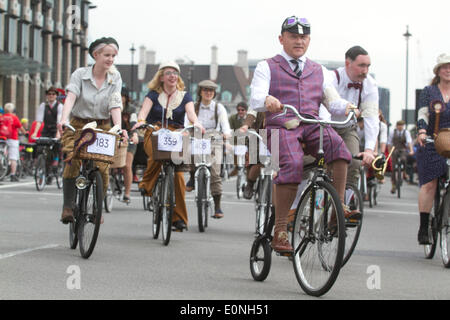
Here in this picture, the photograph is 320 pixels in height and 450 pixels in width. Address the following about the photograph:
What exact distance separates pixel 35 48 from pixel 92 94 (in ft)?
162

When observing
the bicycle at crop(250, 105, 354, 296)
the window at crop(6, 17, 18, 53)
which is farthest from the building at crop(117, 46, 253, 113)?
the bicycle at crop(250, 105, 354, 296)

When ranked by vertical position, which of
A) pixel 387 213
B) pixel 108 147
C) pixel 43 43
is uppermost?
pixel 43 43

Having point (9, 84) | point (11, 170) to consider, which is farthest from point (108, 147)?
point (9, 84)

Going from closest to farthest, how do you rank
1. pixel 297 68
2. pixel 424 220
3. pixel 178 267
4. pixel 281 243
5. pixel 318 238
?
pixel 318 238 → pixel 281 243 → pixel 297 68 → pixel 178 267 → pixel 424 220

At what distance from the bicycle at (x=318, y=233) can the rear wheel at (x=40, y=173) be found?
13.2 m

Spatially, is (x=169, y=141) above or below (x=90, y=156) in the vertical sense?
above

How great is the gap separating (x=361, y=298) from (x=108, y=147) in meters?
2.89

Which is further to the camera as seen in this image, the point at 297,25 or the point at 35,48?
the point at 35,48

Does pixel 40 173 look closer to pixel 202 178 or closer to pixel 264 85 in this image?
pixel 202 178

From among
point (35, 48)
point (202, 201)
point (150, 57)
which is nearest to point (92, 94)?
point (202, 201)

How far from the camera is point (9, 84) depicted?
169ft

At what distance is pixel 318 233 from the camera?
5953mm
